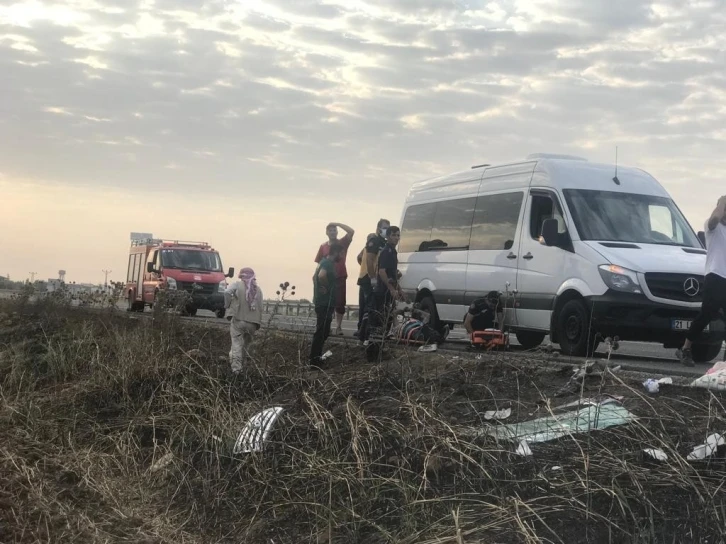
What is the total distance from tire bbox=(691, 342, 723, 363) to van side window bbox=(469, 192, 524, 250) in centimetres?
282


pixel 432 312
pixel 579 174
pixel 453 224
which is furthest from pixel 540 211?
pixel 432 312

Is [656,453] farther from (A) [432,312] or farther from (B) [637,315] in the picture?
(A) [432,312]

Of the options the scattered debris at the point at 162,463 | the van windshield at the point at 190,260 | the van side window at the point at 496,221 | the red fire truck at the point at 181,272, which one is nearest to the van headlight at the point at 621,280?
the van side window at the point at 496,221

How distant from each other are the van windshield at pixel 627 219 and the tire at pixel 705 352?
4.52 feet

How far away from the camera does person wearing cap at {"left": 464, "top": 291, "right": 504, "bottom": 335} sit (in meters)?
12.8

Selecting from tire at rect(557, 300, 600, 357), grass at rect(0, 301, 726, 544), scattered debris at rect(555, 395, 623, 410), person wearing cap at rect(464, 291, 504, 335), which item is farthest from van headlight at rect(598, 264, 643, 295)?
scattered debris at rect(555, 395, 623, 410)

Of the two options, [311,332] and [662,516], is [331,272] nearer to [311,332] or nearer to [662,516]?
[311,332]

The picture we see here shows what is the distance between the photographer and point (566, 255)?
39.3 ft

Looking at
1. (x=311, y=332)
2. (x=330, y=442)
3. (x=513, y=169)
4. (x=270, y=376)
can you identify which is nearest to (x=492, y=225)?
(x=513, y=169)

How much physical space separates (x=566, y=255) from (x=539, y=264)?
0.60 metres

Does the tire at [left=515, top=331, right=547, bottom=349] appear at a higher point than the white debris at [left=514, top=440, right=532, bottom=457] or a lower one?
higher

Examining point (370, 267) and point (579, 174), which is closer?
point (579, 174)

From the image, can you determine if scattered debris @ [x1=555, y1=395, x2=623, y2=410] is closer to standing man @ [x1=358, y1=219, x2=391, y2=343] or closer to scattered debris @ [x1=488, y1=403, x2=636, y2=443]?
scattered debris @ [x1=488, y1=403, x2=636, y2=443]

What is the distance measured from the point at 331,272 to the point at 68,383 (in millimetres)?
3580
